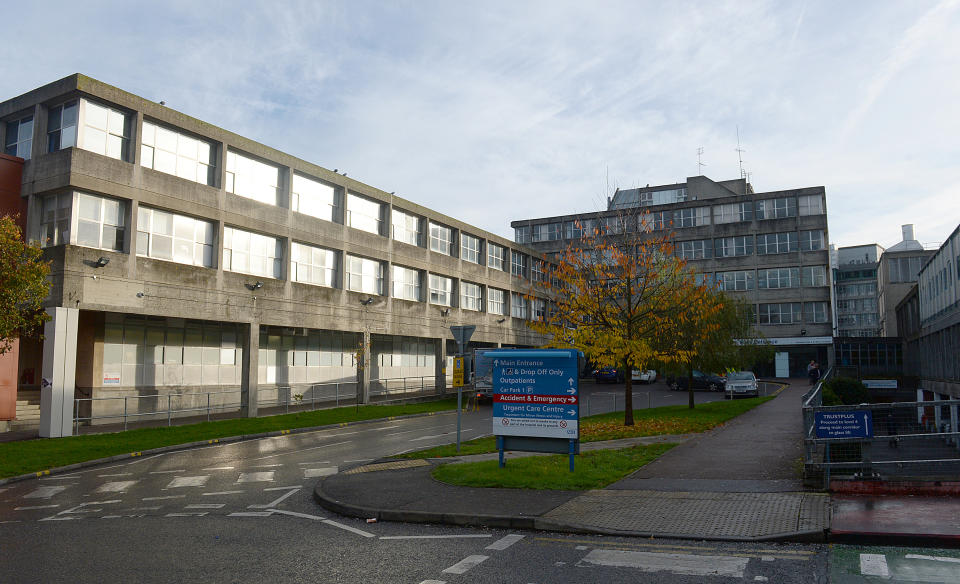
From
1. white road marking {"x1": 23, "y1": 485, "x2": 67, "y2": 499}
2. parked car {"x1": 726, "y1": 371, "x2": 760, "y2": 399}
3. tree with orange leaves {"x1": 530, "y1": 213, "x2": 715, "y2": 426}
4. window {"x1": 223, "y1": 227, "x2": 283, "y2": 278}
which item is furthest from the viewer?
parked car {"x1": 726, "y1": 371, "x2": 760, "y2": 399}

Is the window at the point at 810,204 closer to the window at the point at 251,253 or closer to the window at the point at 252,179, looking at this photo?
the window at the point at 252,179

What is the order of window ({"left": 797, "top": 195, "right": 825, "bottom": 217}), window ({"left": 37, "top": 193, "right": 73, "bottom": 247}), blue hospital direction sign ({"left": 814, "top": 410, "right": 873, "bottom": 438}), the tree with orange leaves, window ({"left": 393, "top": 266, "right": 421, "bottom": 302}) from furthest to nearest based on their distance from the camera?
window ({"left": 797, "top": 195, "right": 825, "bottom": 217})
window ({"left": 393, "top": 266, "right": 421, "bottom": 302})
window ({"left": 37, "top": 193, "right": 73, "bottom": 247})
the tree with orange leaves
blue hospital direction sign ({"left": 814, "top": 410, "right": 873, "bottom": 438})

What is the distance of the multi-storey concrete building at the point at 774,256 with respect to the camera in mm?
66438

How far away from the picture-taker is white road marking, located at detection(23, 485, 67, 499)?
12.7 meters

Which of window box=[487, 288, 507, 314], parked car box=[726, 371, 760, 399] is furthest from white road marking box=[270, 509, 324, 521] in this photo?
window box=[487, 288, 507, 314]

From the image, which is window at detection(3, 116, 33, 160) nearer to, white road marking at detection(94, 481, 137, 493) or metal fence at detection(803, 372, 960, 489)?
white road marking at detection(94, 481, 137, 493)

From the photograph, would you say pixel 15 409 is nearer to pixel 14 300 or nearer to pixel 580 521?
pixel 14 300

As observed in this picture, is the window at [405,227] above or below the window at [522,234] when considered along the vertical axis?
below

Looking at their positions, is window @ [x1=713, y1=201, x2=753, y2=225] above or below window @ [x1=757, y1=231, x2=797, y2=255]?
above

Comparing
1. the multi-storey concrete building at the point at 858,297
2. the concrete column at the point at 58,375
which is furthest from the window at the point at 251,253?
the multi-storey concrete building at the point at 858,297

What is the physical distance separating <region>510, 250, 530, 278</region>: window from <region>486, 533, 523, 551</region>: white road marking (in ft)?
152

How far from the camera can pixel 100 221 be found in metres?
24.3

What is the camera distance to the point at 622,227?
24547 mm

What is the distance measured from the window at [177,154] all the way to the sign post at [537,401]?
19.7m
